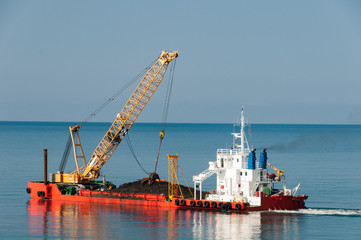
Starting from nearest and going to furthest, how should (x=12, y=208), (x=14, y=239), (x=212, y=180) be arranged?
(x=14, y=239)
(x=12, y=208)
(x=212, y=180)

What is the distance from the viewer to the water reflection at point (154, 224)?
199ft

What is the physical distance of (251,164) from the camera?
71750 millimetres

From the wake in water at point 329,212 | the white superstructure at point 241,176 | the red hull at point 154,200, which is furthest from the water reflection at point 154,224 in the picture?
the white superstructure at point 241,176

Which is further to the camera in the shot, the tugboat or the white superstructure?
the white superstructure

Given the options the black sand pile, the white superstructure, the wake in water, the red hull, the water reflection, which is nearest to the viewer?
the water reflection

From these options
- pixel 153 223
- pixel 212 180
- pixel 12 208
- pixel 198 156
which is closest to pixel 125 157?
pixel 198 156

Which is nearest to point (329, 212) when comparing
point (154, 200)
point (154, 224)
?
point (154, 224)

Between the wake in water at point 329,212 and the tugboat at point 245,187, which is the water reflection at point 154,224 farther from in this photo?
the wake in water at point 329,212

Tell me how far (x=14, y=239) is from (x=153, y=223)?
13.5 m

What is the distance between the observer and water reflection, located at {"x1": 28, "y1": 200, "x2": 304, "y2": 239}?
60656mm

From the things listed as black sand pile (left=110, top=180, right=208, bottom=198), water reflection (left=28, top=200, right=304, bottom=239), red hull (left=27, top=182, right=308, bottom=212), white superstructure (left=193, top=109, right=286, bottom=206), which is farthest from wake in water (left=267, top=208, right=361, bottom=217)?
black sand pile (left=110, top=180, right=208, bottom=198)

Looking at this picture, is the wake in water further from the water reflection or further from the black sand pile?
the black sand pile

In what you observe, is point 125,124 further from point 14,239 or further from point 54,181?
point 14,239

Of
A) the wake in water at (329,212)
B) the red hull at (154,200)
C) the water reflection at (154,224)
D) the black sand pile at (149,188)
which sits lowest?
the water reflection at (154,224)
